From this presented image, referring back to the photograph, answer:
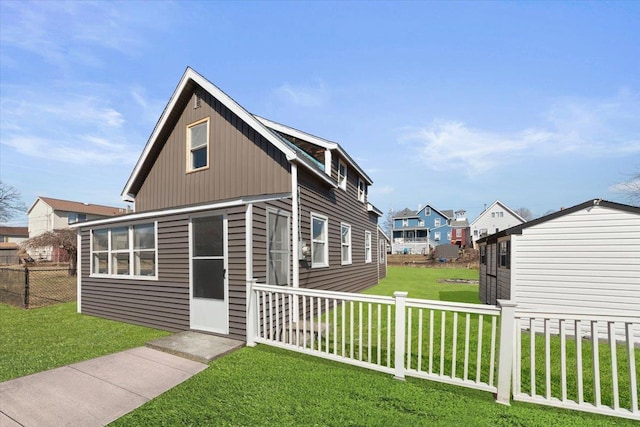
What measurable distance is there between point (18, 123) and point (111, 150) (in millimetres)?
4469

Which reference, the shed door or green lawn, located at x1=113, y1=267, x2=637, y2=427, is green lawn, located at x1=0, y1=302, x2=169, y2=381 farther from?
green lawn, located at x1=113, y1=267, x2=637, y2=427

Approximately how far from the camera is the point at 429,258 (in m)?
31.6

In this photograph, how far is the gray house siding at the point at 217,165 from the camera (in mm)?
7091

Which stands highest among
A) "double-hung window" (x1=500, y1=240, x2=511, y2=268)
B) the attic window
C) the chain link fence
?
the attic window

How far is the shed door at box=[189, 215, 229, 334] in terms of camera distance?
18.2ft

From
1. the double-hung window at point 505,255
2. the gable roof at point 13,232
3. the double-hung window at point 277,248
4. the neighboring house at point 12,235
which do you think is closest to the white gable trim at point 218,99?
the double-hung window at point 277,248

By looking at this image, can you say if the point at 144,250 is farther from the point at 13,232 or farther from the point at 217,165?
the point at 13,232

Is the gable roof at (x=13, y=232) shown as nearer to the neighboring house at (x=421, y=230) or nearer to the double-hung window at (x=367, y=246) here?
the double-hung window at (x=367, y=246)

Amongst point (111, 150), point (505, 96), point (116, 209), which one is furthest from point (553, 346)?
point (116, 209)

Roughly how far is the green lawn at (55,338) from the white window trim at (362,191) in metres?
9.12

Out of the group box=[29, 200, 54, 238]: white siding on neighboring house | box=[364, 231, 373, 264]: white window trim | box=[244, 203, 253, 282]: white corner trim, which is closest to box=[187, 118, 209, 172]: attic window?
box=[244, 203, 253, 282]: white corner trim

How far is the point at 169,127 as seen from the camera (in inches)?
337

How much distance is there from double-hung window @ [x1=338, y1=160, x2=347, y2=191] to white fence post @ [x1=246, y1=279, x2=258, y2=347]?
568cm

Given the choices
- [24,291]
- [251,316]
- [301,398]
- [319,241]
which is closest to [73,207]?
[24,291]
